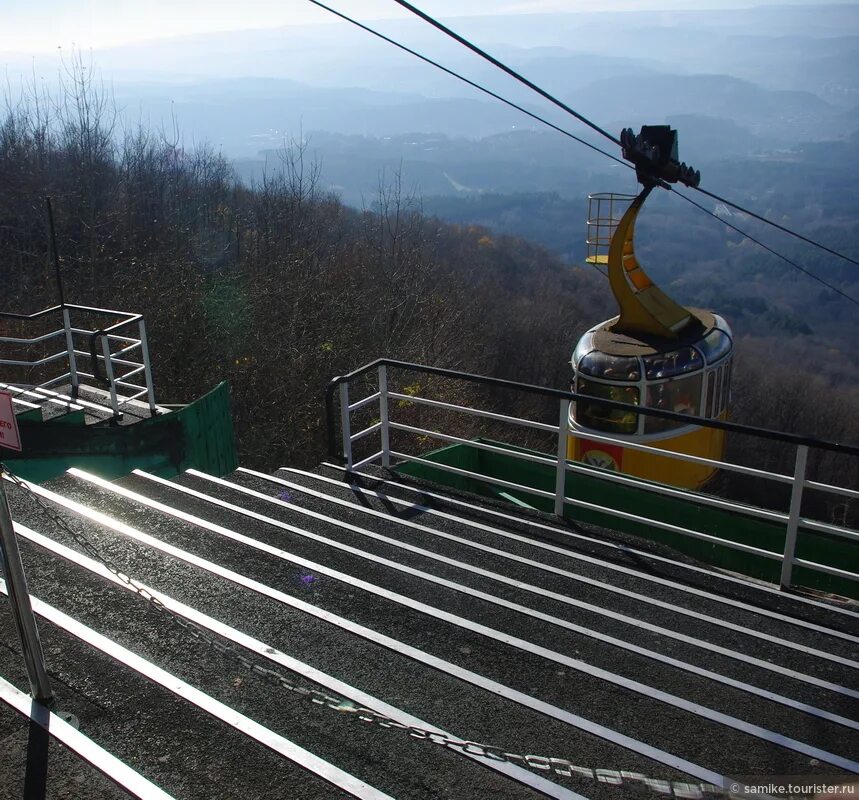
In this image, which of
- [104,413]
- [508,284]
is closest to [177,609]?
[104,413]

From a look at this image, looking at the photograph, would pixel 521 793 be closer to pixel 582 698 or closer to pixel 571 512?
pixel 582 698

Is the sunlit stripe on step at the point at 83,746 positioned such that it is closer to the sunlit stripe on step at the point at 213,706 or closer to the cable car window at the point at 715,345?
the sunlit stripe on step at the point at 213,706

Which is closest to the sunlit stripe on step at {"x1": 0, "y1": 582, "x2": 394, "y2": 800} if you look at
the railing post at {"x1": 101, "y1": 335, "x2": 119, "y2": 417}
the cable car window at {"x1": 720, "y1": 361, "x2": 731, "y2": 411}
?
the railing post at {"x1": 101, "y1": 335, "x2": 119, "y2": 417}

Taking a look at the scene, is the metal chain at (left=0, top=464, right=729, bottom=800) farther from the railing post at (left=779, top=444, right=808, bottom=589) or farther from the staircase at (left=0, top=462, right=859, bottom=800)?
the railing post at (left=779, top=444, right=808, bottom=589)

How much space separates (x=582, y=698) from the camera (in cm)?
366

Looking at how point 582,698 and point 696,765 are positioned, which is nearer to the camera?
point 696,765

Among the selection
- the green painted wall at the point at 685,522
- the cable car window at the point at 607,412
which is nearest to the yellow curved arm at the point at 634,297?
the cable car window at the point at 607,412

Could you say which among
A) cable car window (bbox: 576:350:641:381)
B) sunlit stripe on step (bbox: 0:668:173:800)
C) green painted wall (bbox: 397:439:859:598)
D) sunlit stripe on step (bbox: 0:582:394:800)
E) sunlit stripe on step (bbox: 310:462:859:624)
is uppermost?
sunlit stripe on step (bbox: 0:668:173:800)

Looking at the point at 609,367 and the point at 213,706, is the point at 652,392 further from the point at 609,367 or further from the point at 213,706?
the point at 213,706

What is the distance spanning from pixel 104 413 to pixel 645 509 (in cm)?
728

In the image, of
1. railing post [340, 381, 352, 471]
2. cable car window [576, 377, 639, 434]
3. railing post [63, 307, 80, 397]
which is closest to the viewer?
railing post [340, 381, 352, 471]

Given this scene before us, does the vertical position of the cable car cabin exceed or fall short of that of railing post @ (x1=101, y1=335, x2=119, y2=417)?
it falls short

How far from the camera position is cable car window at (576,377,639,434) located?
1216 cm

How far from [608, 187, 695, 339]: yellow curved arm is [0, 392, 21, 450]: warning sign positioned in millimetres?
11426
